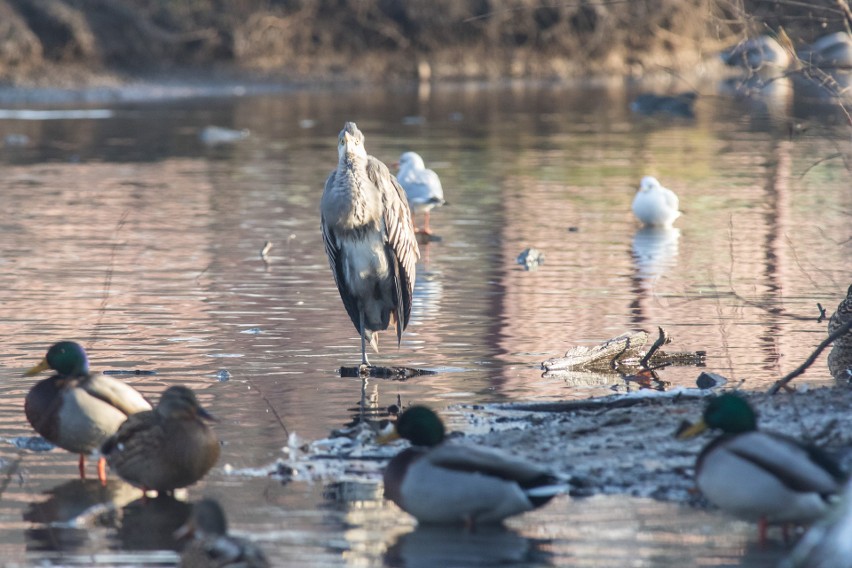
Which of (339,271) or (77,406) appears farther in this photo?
(339,271)

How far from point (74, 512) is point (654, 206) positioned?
1073cm

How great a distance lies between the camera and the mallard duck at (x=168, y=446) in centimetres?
686

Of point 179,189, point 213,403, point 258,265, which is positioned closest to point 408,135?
point 179,189

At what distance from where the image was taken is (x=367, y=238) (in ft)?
32.5

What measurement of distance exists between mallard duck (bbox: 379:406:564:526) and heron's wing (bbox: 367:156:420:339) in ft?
11.7

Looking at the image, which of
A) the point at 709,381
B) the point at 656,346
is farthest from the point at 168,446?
the point at 656,346

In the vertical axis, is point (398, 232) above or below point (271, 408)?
above

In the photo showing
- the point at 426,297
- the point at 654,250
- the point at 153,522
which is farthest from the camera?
the point at 654,250

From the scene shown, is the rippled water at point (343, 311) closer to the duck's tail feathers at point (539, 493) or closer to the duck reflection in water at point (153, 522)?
the duck reflection in water at point (153, 522)

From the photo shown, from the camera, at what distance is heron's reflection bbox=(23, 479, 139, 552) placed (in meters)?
6.46

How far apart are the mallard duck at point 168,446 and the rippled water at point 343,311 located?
18cm

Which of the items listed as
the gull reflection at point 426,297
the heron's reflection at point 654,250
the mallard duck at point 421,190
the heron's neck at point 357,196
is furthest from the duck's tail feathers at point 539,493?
the mallard duck at point 421,190

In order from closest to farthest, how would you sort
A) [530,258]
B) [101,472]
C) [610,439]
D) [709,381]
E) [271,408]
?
1. [101,472]
2. [610,439]
3. [271,408]
4. [709,381]
5. [530,258]

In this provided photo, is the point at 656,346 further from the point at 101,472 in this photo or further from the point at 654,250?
the point at 654,250
